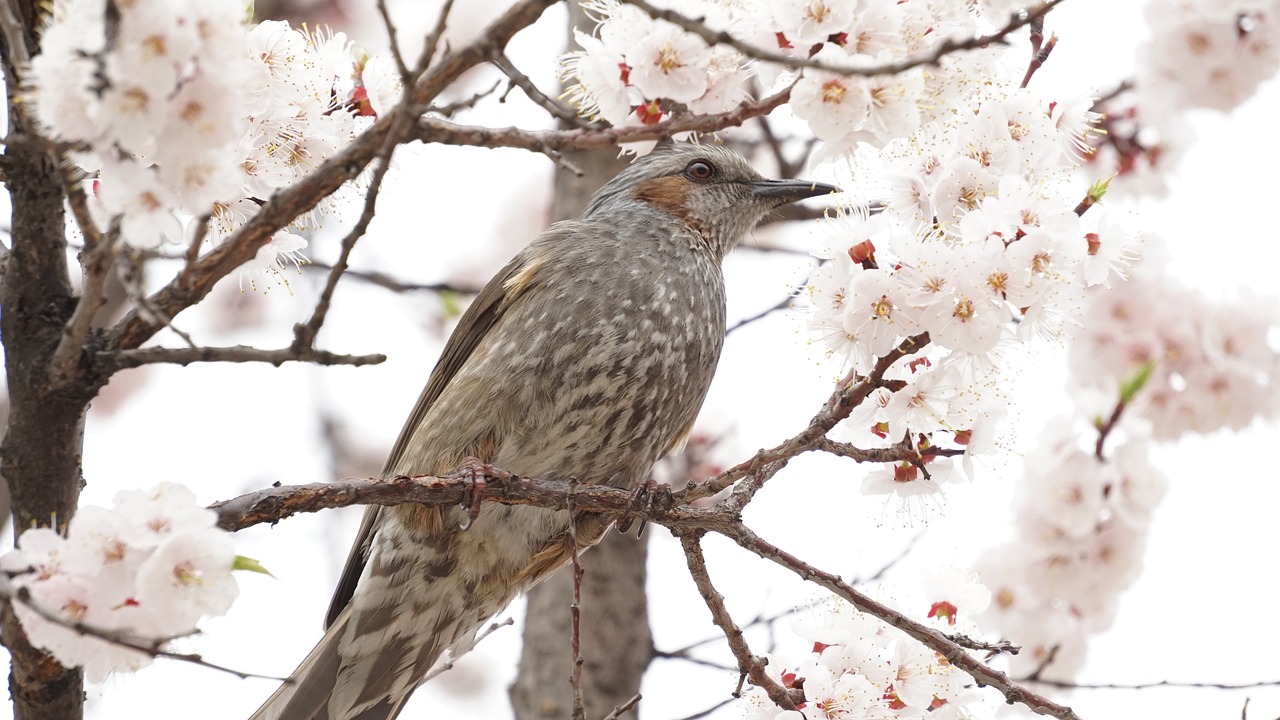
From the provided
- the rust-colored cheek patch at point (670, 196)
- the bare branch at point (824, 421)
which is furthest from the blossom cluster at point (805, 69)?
the rust-colored cheek patch at point (670, 196)

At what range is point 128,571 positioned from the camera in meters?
1.97

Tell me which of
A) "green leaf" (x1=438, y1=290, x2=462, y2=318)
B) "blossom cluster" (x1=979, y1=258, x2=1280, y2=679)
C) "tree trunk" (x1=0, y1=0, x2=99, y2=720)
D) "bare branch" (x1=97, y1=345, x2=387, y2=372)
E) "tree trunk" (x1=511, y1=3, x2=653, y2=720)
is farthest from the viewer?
"green leaf" (x1=438, y1=290, x2=462, y2=318)

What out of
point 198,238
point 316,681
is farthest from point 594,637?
point 198,238

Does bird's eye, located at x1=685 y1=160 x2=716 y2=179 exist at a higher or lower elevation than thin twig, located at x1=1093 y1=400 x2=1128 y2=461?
higher

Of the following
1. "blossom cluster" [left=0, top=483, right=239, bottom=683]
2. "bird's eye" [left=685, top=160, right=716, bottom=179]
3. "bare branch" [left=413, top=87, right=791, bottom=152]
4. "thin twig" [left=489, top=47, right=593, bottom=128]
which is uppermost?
"bird's eye" [left=685, top=160, right=716, bottom=179]

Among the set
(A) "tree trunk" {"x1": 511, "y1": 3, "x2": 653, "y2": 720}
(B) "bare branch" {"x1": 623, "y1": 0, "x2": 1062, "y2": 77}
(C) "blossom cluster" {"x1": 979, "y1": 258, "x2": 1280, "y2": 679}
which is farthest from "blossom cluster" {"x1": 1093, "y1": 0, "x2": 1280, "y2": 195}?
(A) "tree trunk" {"x1": 511, "y1": 3, "x2": 653, "y2": 720}

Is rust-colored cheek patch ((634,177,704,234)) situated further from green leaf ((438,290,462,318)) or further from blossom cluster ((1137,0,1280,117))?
blossom cluster ((1137,0,1280,117))

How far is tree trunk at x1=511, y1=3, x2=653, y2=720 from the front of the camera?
4191 mm

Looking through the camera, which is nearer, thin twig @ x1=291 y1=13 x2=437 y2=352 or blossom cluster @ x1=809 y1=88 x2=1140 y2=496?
thin twig @ x1=291 y1=13 x2=437 y2=352

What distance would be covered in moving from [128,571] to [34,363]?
474 mm

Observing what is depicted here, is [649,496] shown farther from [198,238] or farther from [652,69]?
[198,238]

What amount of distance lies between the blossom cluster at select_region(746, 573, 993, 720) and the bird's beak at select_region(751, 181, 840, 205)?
189cm

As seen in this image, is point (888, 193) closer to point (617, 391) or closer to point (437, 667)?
point (617, 391)

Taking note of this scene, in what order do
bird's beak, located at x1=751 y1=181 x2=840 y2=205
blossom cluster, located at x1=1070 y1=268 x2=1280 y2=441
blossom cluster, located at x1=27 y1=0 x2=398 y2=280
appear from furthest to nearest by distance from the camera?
1. bird's beak, located at x1=751 y1=181 x2=840 y2=205
2. blossom cluster, located at x1=1070 y1=268 x2=1280 y2=441
3. blossom cluster, located at x1=27 y1=0 x2=398 y2=280
